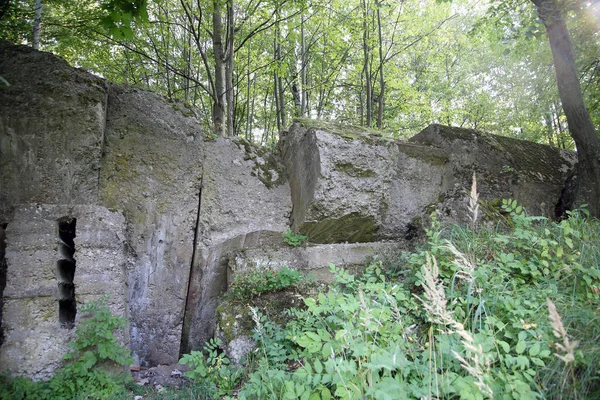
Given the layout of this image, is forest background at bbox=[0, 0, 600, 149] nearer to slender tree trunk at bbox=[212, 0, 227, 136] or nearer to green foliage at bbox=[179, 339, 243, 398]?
slender tree trunk at bbox=[212, 0, 227, 136]

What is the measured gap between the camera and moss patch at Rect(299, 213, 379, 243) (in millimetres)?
3830

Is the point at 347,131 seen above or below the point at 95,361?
above

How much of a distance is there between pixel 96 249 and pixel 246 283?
133 centimetres

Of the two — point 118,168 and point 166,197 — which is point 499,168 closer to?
point 166,197

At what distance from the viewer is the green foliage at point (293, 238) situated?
3727 millimetres

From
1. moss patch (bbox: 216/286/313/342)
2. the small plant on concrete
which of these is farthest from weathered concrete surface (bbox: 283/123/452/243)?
the small plant on concrete

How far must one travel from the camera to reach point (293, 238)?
3764mm

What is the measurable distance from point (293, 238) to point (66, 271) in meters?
2.10

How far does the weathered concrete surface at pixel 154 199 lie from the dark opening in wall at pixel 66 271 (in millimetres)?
413

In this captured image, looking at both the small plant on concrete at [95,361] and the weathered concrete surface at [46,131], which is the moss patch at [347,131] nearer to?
the weathered concrete surface at [46,131]

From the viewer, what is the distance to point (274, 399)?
1864 millimetres

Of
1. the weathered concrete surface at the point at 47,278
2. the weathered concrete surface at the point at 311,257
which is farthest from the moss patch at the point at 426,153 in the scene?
the weathered concrete surface at the point at 47,278

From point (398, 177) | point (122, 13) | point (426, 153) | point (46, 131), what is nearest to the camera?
point (122, 13)

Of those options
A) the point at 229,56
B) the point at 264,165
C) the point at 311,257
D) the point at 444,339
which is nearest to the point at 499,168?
the point at 311,257
